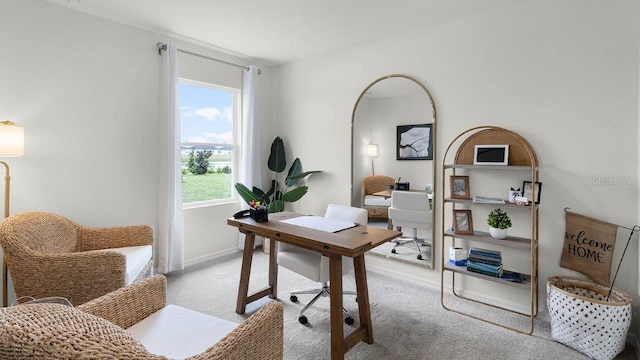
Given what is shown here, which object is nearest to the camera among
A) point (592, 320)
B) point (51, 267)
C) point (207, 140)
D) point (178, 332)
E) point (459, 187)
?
point (178, 332)

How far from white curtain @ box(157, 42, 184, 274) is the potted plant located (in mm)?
3042

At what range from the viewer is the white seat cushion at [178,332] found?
1.38m

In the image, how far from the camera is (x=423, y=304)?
285 cm

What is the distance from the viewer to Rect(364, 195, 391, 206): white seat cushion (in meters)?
3.45

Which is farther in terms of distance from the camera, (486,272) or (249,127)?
(249,127)

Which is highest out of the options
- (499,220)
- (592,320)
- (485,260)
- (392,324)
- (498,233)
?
(499,220)

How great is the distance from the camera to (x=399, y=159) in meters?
3.36

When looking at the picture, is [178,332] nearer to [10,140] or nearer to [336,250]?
[336,250]

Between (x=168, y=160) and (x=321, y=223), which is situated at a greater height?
(x=168, y=160)

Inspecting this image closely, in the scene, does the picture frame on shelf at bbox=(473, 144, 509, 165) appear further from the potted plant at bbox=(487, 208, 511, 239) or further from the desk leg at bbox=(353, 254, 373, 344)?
the desk leg at bbox=(353, 254, 373, 344)

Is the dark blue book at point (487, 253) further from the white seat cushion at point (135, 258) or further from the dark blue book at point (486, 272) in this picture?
the white seat cushion at point (135, 258)

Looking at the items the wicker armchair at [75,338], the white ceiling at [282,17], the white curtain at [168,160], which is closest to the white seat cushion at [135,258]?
the white curtain at [168,160]

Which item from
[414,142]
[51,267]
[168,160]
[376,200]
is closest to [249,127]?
[168,160]

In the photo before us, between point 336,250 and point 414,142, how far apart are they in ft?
5.68
